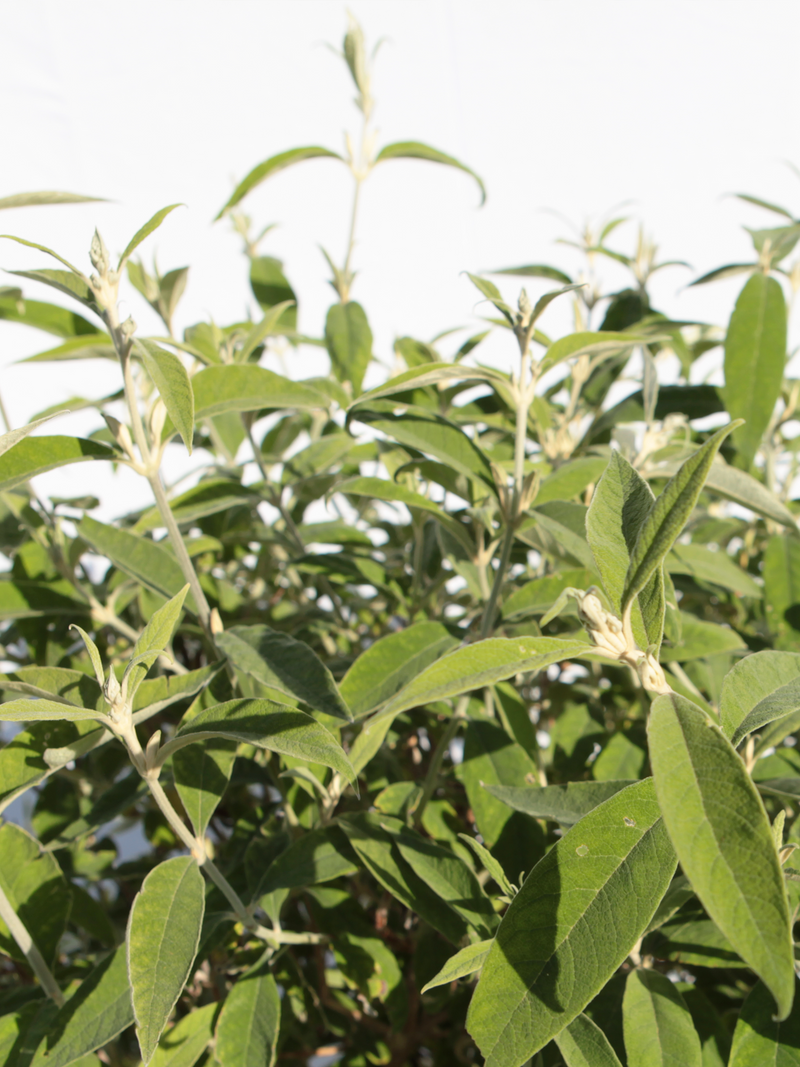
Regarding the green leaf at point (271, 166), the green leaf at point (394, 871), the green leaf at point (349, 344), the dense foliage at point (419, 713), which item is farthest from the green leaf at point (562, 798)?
the green leaf at point (271, 166)

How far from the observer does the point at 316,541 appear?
0.76 m

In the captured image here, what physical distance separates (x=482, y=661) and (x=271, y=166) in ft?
2.08

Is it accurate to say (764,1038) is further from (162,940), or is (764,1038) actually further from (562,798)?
(162,940)

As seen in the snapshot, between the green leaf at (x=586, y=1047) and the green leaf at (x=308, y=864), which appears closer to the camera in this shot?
the green leaf at (x=586, y=1047)

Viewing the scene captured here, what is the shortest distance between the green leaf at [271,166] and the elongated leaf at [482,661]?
56 centimetres

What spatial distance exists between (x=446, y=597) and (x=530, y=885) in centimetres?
57

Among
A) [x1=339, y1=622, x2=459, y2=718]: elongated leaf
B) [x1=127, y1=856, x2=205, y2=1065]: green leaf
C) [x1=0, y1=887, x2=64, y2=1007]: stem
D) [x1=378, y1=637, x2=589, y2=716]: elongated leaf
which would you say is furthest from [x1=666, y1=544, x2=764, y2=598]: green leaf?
[x1=0, y1=887, x2=64, y2=1007]: stem

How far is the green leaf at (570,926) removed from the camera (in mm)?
319

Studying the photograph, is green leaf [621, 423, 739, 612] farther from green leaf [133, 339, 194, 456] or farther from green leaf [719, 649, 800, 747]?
green leaf [133, 339, 194, 456]

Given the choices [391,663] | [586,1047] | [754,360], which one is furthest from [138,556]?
[754,360]

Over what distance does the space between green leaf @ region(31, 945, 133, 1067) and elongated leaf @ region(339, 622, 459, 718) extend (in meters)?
0.21

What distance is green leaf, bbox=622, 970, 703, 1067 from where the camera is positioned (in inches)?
15.9

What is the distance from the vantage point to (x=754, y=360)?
724mm

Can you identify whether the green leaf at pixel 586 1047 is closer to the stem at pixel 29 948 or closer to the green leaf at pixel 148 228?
the stem at pixel 29 948
